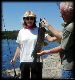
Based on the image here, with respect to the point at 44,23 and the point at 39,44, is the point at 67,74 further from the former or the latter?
the point at 39,44

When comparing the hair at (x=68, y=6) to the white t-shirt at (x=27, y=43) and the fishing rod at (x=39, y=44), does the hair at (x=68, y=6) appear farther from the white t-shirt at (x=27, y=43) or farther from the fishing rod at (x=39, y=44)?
the white t-shirt at (x=27, y=43)

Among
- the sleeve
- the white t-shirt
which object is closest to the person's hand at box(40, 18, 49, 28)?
the sleeve

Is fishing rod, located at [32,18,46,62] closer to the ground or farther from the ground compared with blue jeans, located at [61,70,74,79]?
farther from the ground

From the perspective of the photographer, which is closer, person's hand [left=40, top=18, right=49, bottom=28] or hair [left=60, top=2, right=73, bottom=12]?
hair [left=60, top=2, right=73, bottom=12]

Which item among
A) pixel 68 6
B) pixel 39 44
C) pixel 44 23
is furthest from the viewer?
pixel 39 44

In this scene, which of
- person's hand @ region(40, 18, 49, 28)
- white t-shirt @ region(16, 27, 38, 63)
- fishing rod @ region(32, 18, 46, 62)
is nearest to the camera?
person's hand @ region(40, 18, 49, 28)

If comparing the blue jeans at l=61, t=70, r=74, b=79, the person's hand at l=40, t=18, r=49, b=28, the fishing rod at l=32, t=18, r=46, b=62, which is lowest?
the blue jeans at l=61, t=70, r=74, b=79

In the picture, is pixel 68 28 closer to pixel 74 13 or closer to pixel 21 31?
→ pixel 74 13

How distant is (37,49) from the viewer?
4242 millimetres

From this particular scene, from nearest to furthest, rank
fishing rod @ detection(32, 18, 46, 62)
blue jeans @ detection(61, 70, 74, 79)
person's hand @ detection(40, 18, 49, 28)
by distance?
blue jeans @ detection(61, 70, 74, 79), person's hand @ detection(40, 18, 49, 28), fishing rod @ detection(32, 18, 46, 62)

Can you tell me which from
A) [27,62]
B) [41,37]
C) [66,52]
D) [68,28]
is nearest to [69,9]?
[68,28]

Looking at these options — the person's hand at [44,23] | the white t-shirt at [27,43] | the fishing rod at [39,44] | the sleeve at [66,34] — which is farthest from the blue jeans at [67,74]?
the white t-shirt at [27,43]

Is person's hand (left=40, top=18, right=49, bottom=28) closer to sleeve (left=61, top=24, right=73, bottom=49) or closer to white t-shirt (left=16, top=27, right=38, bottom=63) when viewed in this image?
sleeve (left=61, top=24, right=73, bottom=49)

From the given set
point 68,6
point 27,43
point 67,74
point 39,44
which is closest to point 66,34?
point 68,6
